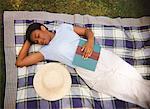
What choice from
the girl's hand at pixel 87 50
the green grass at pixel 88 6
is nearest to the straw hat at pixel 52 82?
the girl's hand at pixel 87 50

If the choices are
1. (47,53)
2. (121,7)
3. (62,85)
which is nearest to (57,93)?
(62,85)

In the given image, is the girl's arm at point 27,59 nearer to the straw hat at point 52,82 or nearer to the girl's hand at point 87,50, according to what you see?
the straw hat at point 52,82

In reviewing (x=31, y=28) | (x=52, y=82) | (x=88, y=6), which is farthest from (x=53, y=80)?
(x=88, y=6)

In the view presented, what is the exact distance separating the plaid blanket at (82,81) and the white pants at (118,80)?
32 mm

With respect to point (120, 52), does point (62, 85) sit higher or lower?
lower

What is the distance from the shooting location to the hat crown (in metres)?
1.61

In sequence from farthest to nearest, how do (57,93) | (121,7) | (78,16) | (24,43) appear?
(121,7) < (78,16) < (24,43) < (57,93)

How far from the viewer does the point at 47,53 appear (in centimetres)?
167

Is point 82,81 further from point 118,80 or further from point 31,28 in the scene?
point 31,28

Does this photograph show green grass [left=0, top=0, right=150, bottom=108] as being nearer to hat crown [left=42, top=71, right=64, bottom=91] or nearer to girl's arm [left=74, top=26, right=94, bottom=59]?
girl's arm [left=74, top=26, right=94, bottom=59]

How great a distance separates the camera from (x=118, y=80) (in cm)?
162

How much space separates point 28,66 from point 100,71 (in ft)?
1.14

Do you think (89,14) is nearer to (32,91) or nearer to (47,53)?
(47,53)

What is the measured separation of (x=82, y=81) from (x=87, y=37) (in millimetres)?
222
